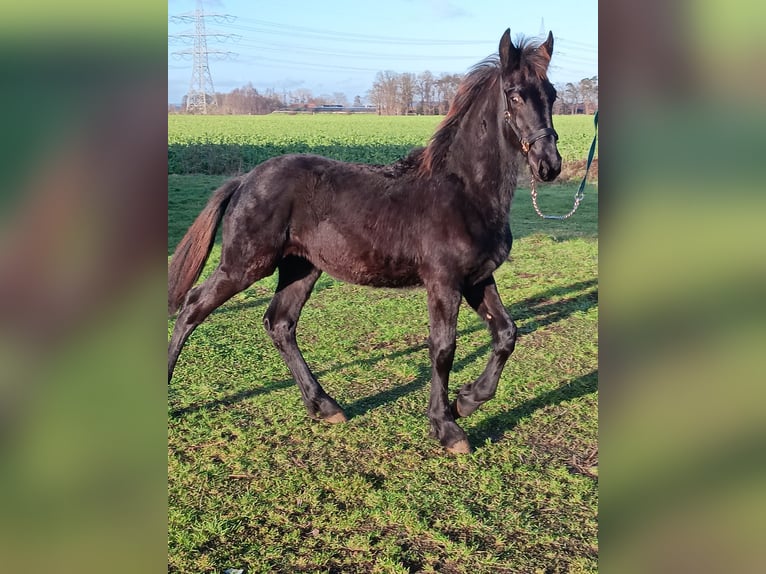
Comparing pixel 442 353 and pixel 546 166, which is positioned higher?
pixel 546 166

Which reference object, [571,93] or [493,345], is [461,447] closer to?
[493,345]

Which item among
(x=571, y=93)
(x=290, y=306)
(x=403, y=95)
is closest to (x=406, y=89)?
(x=403, y=95)

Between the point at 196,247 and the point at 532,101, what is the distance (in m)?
2.48

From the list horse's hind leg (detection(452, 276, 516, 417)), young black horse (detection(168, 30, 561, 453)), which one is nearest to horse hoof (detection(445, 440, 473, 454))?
young black horse (detection(168, 30, 561, 453))

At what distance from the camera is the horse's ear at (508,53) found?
12.1 feet

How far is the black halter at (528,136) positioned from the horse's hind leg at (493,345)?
3.32 feet

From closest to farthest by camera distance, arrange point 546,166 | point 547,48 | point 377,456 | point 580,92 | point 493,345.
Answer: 1. point 546,166
2. point 547,48
3. point 377,456
4. point 493,345
5. point 580,92

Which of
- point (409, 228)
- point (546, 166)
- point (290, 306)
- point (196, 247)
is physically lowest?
point (290, 306)

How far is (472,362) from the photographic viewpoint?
5.70 metres

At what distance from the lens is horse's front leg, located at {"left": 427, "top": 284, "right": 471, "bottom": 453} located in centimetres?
417

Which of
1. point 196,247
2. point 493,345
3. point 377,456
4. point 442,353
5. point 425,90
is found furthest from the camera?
point 425,90
